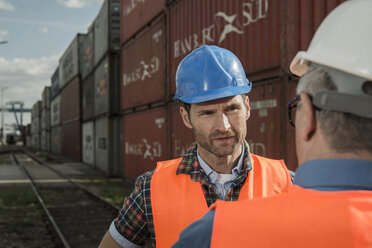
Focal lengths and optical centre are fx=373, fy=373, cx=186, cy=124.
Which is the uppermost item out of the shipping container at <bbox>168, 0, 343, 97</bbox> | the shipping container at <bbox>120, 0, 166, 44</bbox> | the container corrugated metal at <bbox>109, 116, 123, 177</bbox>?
the shipping container at <bbox>120, 0, 166, 44</bbox>

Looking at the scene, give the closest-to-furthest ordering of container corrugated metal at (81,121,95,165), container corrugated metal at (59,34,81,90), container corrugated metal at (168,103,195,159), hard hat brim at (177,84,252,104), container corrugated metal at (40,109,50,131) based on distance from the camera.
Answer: hard hat brim at (177,84,252,104) → container corrugated metal at (168,103,195,159) → container corrugated metal at (81,121,95,165) → container corrugated metal at (59,34,81,90) → container corrugated metal at (40,109,50,131)

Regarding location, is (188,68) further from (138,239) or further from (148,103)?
(148,103)

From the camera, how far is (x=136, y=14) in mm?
13344

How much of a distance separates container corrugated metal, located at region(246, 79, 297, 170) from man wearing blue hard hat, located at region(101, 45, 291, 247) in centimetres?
388

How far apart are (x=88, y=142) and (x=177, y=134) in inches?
527

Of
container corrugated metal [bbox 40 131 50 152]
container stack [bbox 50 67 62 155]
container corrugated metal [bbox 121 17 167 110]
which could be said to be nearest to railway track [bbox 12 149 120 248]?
container corrugated metal [bbox 121 17 167 110]

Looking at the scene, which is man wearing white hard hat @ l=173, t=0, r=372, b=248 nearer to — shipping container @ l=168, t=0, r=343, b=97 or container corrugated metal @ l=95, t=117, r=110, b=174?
shipping container @ l=168, t=0, r=343, b=97

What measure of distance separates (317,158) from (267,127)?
544 cm

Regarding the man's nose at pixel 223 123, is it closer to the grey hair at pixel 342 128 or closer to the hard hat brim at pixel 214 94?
the hard hat brim at pixel 214 94

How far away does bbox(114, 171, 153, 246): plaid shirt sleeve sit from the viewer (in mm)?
1849

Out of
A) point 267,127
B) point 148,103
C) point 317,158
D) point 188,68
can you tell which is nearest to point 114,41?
point 148,103

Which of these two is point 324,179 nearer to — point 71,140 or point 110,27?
point 110,27

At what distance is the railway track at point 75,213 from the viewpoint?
7.61 metres

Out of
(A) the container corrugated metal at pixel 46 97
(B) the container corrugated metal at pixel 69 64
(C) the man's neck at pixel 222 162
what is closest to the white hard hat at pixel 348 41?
Result: (C) the man's neck at pixel 222 162
